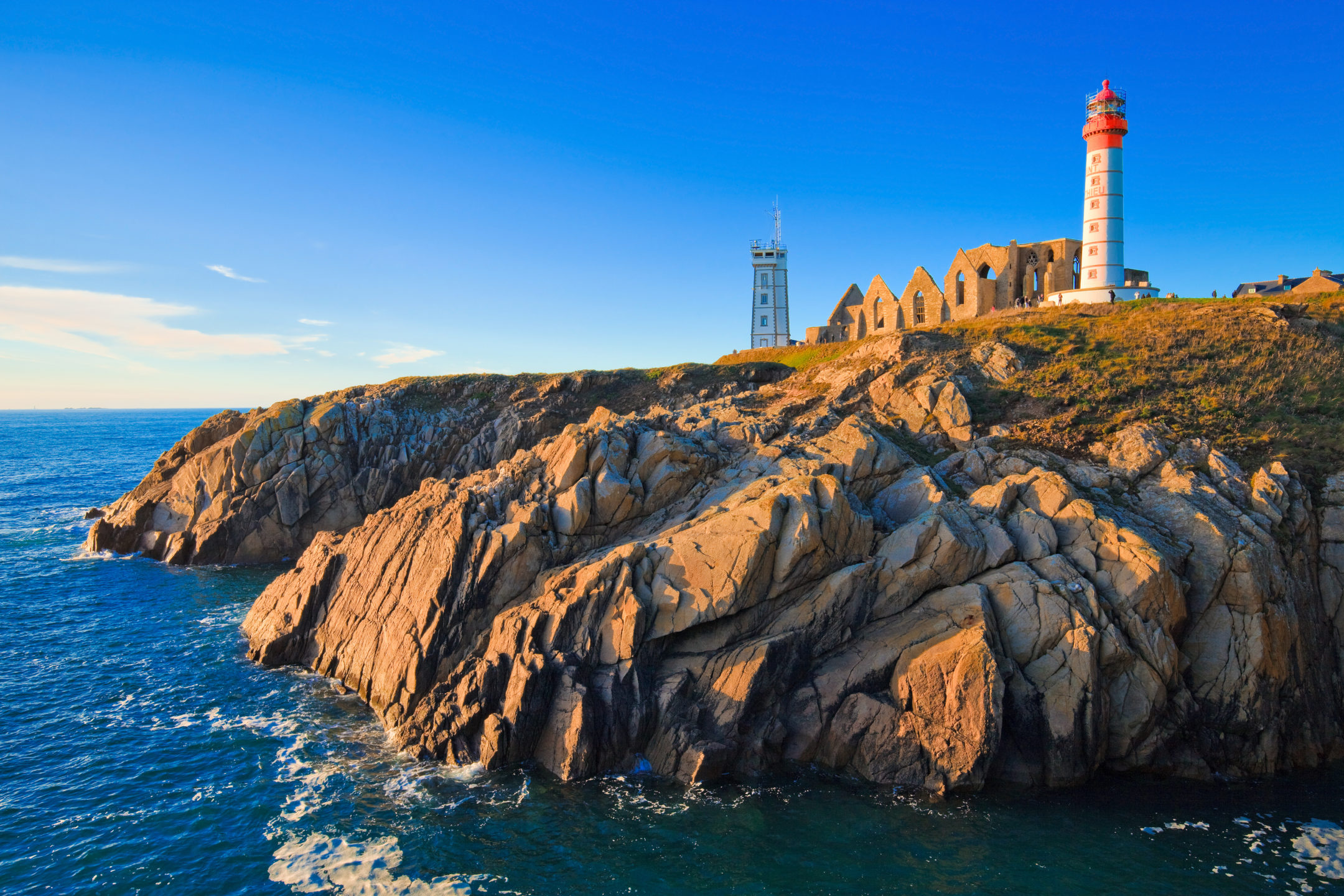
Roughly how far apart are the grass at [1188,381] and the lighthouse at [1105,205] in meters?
8.89

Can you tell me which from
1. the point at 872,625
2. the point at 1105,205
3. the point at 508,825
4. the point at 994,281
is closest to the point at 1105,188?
the point at 1105,205

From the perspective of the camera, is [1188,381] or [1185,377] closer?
[1188,381]

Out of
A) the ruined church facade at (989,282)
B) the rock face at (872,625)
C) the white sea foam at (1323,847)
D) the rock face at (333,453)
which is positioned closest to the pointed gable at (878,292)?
the ruined church facade at (989,282)

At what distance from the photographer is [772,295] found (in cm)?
8844

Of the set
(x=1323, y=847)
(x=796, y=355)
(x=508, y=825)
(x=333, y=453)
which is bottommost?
(x=508, y=825)

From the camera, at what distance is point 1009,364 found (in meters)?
40.8

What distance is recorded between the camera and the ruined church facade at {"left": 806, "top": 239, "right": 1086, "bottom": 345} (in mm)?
61719

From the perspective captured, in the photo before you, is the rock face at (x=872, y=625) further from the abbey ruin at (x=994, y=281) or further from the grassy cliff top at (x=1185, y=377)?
the abbey ruin at (x=994, y=281)

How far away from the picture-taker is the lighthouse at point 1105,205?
55.8 metres

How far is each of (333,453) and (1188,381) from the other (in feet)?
185

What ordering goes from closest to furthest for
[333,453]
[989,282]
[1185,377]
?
[1185,377], [333,453], [989,282]

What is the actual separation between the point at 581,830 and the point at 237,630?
24003 mm

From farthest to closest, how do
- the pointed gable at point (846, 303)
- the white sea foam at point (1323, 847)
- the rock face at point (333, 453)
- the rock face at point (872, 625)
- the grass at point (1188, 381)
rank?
the pointed gable at point (846, 303) < the rock face at point (333, 453) < the grass at point (1188, 381) < the rock face at point (872, 625) < the white sea foam at point (1323, 847)

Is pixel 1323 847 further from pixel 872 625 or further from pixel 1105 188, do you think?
pixel 1105 188
